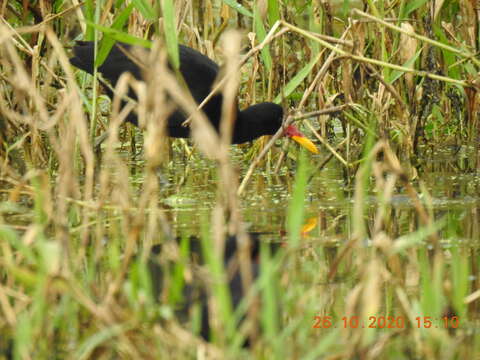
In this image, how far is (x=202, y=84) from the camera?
5000 millimetres

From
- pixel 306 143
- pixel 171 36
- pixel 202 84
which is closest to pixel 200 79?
pixel 202 84

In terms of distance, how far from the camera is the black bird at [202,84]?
495 centimetres

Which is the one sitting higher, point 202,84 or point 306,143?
point 202,84

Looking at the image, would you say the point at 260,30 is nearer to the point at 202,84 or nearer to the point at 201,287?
the point at 202,84

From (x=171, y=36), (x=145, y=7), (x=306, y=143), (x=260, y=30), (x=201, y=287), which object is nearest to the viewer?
(x=201, y=287)

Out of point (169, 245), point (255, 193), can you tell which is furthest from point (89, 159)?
point (255, 193)

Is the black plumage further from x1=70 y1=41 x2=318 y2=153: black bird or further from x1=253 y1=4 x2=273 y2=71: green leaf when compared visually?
x1=253 y1=4 x2=273 y2=71: green leaf

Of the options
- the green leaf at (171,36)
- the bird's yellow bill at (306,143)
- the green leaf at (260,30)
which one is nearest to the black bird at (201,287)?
the green leaf at (171,36)

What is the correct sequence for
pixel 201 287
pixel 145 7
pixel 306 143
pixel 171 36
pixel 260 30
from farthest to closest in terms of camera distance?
1. pixel 306 143
2. pixel 260 30
3. pixel 145 7
4. pixel 171 36
5. pixel 201 287

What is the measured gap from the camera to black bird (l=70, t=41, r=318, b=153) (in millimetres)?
4945
